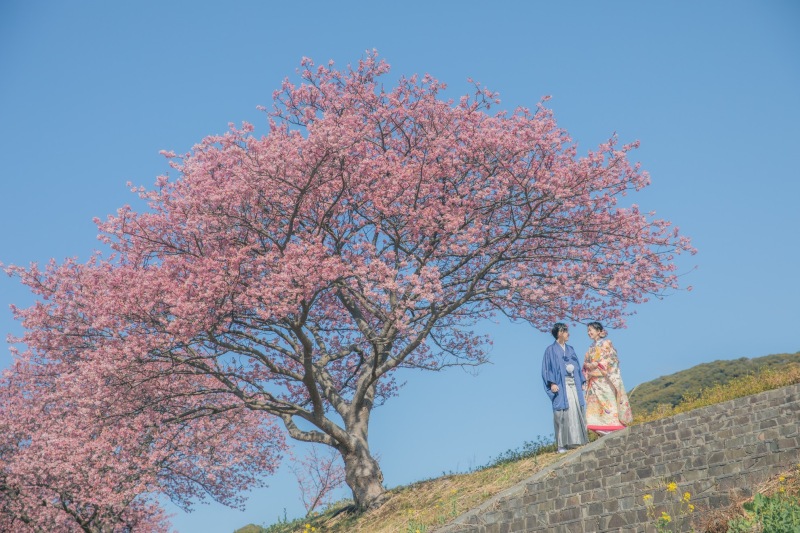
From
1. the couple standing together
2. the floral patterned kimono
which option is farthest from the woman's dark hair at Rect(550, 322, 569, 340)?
the floral patterned kimono

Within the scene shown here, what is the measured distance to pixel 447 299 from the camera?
72.2ft

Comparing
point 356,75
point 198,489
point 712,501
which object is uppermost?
point 356,75

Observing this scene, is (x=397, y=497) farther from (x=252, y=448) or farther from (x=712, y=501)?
(x=712, y=501)

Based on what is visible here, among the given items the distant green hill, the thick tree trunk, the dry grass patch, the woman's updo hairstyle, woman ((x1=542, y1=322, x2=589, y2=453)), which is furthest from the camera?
the distant green hill

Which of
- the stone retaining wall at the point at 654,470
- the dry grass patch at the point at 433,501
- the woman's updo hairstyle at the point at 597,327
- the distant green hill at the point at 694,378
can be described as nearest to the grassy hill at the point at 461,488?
the dry grass patch at the point at 433,501

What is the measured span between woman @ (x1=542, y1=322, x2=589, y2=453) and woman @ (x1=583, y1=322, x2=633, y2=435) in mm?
360

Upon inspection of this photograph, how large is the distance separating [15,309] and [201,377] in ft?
20.4

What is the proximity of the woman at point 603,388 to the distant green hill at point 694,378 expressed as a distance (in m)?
22.0

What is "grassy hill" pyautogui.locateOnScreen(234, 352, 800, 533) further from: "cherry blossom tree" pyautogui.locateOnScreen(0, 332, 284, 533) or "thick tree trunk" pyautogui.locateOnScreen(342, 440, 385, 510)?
"cherry blossom tree" pyautogui.locateOnScreen(0, 332, 284, 533)

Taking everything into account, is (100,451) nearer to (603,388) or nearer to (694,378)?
(603,388)

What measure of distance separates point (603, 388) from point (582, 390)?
0.56 m

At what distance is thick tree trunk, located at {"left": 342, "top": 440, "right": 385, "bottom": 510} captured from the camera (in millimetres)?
21359

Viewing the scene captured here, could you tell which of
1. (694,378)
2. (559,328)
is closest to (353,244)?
(559,328)

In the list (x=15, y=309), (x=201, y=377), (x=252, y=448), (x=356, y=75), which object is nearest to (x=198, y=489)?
(x=252, y=448)
